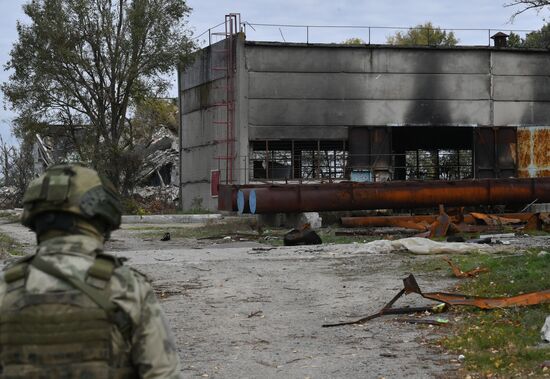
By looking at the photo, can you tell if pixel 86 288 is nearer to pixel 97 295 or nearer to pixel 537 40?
pixel 97 295

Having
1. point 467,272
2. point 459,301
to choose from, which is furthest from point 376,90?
point 459,301

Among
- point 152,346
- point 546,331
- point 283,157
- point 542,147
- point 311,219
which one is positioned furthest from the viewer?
point 283,157

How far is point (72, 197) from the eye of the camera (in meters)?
2.81

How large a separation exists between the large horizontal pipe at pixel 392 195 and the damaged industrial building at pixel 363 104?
688 cm

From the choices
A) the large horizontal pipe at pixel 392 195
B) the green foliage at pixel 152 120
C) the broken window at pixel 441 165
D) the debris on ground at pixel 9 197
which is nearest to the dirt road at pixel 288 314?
the large horizontal pipe at pixel 392 195

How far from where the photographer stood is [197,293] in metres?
11.5

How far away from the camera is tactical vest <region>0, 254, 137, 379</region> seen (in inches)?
106

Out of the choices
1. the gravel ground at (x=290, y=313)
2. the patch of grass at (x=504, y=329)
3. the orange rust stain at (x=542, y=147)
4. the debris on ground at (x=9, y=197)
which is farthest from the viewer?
the debris on ground at (x=9, y=197)

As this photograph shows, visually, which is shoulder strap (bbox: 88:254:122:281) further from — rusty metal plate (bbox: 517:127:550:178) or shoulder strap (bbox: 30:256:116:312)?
rusty metal plate (bbox: 517:127:550:178)

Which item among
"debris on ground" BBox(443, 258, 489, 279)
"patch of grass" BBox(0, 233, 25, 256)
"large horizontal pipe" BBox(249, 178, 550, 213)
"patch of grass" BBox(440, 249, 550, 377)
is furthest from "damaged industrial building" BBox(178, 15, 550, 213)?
"patch of grass" BBox(440, 249, 550, 377)

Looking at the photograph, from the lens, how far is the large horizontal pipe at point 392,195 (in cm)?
2459

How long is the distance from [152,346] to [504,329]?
18.8 ft

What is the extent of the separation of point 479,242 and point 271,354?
11221 millimetres

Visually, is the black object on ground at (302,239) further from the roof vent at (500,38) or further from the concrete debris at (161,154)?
the concrete debris at (161,154)
